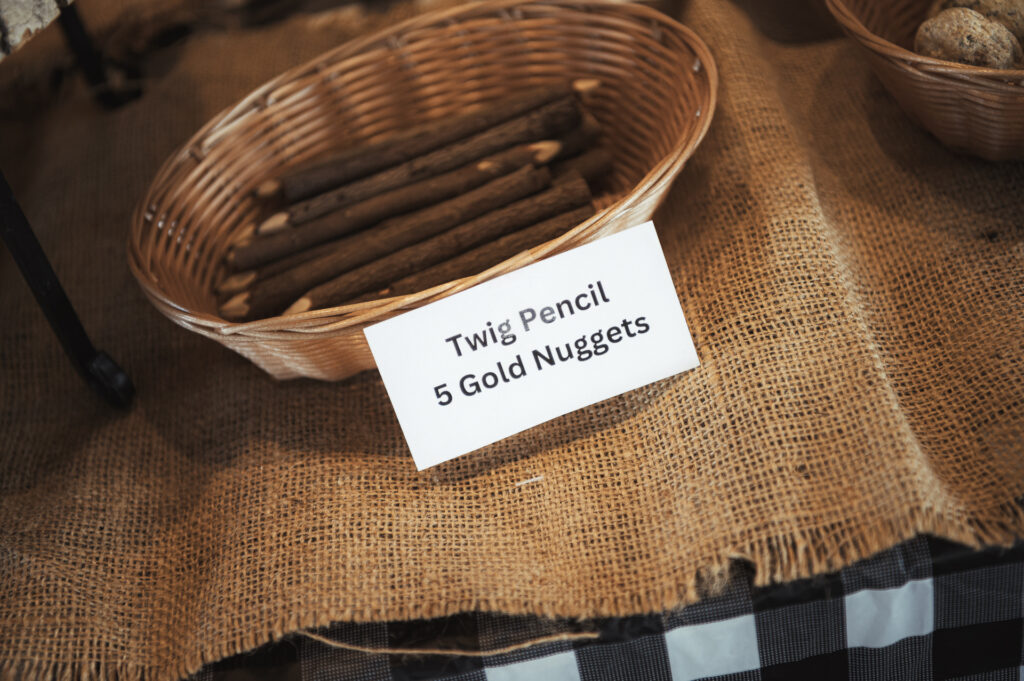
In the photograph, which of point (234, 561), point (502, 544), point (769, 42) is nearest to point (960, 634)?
point (502, 544)

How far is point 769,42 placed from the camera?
95 centimetres

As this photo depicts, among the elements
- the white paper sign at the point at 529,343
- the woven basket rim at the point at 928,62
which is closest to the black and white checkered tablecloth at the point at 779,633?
the white paper sign at the point at 529,343

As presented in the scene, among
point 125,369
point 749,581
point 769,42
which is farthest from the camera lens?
point 769,42

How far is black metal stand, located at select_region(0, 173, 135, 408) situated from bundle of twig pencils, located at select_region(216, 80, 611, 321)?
0.41ft

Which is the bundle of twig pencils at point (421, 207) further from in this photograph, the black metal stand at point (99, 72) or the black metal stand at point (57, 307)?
the black metal stand at point (99, 72)

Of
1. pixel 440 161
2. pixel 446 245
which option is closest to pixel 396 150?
pixel 440 161

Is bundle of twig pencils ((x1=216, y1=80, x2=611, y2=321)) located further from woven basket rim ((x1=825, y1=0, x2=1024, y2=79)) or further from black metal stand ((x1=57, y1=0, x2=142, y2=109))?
black metal stand ((x1=57, y1=0, x2=142, y2=109))

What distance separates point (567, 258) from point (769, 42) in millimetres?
541

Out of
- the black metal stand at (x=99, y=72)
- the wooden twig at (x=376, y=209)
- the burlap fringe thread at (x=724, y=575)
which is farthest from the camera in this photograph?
the black metal stand at (x=99, y=72)

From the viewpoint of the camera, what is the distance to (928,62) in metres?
0.64

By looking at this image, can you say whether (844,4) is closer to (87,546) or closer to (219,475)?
(219,475)

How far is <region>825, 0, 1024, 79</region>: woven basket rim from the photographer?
Answer: 602mm

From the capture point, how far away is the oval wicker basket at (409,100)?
0.76 m

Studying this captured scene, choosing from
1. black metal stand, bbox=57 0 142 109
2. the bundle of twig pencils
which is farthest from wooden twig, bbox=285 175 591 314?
black metal stand, bbox=57 0 142 109
